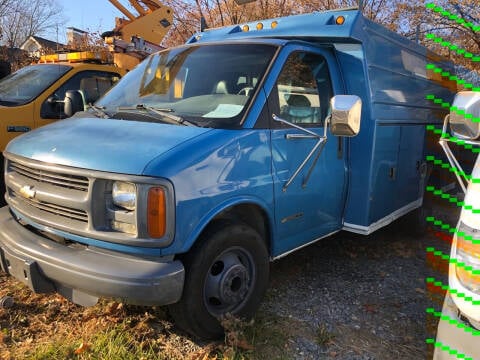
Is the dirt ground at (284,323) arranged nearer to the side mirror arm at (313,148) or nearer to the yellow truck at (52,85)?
the side mirror arm at (313,148)

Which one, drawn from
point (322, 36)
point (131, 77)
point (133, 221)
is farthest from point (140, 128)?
point (322, 36)

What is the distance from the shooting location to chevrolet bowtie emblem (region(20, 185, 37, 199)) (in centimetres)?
A: 299

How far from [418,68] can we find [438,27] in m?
9.33

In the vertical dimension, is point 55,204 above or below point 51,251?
above

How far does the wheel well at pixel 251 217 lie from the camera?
3092 millimetres

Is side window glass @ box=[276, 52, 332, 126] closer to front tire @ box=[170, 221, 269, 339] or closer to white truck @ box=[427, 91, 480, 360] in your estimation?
front tire @ box=[170, 221, 269, 339]

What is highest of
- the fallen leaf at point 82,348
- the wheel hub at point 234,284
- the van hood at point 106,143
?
the van hood at point 106,143

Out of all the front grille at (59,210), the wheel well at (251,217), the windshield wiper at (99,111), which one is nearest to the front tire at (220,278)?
the wheel well at (251,217)

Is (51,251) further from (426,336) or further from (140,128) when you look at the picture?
(426,336)

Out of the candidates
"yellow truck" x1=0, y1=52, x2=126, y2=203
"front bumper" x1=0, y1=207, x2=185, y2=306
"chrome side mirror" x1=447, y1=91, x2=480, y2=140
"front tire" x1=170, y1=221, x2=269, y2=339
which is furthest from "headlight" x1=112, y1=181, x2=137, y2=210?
"yellow truck" x1=0, y1=52, x2=126, y2=203

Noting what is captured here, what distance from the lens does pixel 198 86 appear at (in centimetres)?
353

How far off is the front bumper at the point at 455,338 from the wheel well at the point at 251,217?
4.87 feet

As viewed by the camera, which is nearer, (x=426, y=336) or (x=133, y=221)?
(x=133, y=221)

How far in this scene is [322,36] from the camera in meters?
3.92
